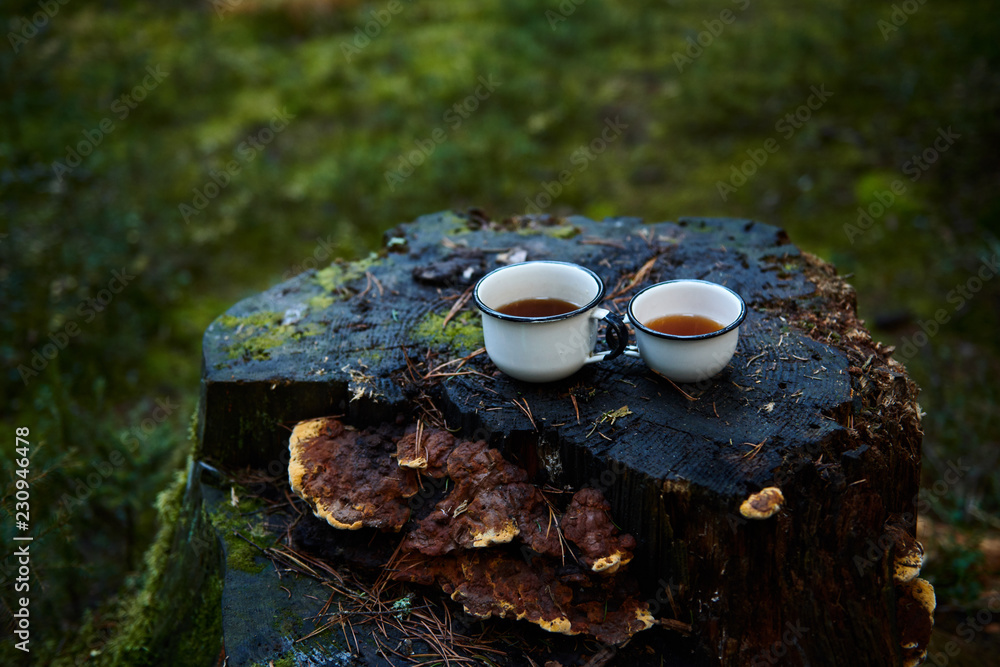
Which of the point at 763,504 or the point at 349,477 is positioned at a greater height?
the point at 763,504

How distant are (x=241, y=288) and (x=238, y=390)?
11.6ft

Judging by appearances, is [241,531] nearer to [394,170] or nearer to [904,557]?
[904,557]

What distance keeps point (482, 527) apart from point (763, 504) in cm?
81

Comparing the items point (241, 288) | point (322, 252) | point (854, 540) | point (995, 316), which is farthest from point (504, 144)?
point (854, 540)

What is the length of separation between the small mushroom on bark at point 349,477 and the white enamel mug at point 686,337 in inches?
35.6

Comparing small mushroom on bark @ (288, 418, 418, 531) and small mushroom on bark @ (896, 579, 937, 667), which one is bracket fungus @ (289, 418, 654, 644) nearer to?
small mushroom on bark @ (288, 418, 418, 531)

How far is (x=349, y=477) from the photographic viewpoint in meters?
2.28

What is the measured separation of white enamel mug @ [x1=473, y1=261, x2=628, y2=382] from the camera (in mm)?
2125

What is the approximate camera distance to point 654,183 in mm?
6609

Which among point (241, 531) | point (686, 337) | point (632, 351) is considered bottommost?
point (241, 531)

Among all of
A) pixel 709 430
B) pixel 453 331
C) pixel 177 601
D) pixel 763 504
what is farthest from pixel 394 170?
pixel 763 504

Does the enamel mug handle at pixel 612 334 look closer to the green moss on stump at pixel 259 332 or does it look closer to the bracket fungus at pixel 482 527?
the bracket fungus at pixel 482 527

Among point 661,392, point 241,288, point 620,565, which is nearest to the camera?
point 620,565

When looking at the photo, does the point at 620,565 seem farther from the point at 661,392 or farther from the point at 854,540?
the point at 854,540
